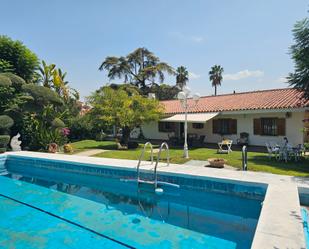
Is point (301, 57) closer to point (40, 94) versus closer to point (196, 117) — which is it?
point (196, 117)

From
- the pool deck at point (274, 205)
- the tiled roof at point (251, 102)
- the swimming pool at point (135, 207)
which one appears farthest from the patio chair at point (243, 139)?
the swimming pool at point (135, 207)

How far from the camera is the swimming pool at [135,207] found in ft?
27.5

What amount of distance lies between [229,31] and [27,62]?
23326 mm

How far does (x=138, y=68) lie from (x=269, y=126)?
1336 inches

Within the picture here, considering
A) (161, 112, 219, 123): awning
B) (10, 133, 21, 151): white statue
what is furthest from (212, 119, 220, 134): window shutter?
(10, 133, 21, 151): white statue

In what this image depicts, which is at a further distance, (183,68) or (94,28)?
(183,68)

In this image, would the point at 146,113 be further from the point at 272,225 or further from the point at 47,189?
the point at 272,225

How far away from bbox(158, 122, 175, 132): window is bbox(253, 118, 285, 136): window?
1102 cm

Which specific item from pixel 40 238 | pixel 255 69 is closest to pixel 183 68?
pixel 255 69

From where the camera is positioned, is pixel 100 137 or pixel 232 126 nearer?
pixel 232 126

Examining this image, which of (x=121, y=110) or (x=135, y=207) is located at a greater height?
(x=121, y=110)

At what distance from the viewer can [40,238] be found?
8.60m

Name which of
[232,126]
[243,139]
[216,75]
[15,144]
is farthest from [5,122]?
[216,75]

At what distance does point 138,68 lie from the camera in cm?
5322
